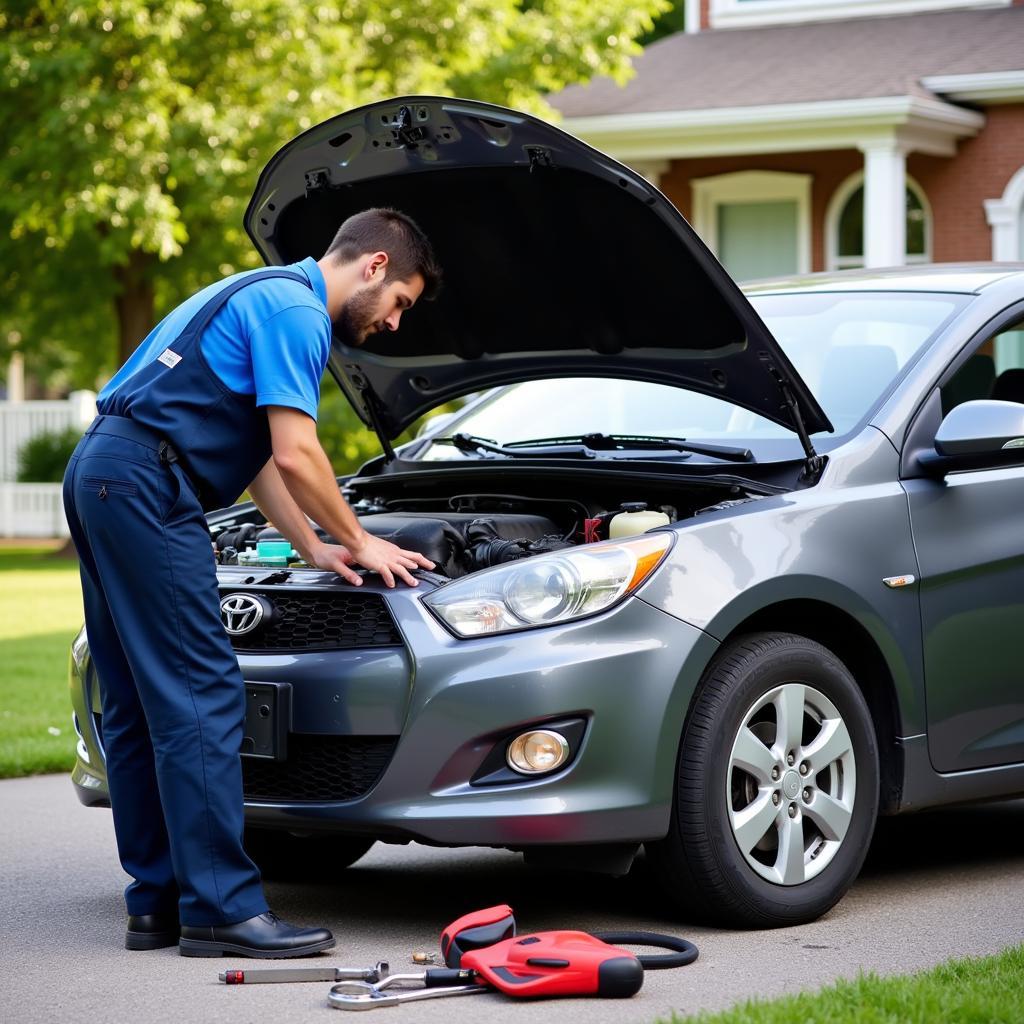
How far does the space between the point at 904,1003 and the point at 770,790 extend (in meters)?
0.96

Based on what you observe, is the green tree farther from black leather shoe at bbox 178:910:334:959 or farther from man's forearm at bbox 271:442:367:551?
black leather shoe at bbox 178:910:334:959

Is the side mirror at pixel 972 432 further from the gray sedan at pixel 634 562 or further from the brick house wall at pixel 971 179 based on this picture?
the brick house wall at pixel 971 179

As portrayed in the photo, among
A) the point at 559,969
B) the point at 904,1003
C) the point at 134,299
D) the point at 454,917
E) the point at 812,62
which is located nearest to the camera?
the point at 904,1003

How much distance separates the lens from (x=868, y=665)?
5336mm

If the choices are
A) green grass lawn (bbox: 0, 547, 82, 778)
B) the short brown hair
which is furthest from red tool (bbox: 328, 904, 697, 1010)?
green grass lawn (bbox: 0, 547, 82, 778)

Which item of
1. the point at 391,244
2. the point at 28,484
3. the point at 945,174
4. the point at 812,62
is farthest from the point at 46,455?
the point at 391,244

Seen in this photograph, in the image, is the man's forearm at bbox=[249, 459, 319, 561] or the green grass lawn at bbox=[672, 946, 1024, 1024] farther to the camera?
the man's forearm at bbox=[249, 459, 319, 561]

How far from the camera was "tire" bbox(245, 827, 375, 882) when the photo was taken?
19.6ft

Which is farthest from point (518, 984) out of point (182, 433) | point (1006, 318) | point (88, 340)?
point (88, 340)

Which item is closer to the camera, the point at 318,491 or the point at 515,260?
the point at 318,491

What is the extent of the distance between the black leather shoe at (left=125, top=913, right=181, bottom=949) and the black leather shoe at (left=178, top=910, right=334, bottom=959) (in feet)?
0.68

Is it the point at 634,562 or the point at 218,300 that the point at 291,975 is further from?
the point at 218,300

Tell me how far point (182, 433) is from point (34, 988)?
4.52 ft

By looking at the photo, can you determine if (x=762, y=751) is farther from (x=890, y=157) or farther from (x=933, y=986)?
(x=890, y=157)
